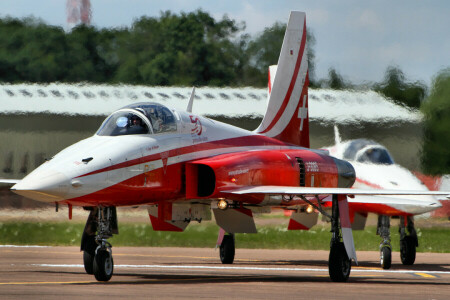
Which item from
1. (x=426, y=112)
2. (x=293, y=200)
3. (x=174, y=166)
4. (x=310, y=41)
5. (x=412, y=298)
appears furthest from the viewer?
(x=310, y=41)

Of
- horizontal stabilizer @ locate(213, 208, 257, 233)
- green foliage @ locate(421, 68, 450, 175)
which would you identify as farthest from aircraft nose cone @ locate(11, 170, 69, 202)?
green foliage @ locate(421, 68, 450, 175)

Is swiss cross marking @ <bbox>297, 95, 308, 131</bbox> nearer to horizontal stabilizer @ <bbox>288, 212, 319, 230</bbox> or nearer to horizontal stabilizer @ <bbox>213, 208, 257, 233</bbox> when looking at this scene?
horizontal stabilizer @ <bbox>288, 212, 319, 230</bbox>

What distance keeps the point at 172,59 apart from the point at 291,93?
24.6ft

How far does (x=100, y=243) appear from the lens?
1331cm

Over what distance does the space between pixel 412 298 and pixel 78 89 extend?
489 inches

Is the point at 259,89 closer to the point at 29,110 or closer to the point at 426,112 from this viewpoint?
the point at 426,112

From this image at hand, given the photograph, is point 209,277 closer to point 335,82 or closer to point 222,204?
point 222,204

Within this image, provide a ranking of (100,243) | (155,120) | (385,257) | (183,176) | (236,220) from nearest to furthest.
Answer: (100,243) → (155,120) → (183,176) → (236,220) → (385,257)

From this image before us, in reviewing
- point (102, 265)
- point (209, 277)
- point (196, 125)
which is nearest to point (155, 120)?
point (196, 125)

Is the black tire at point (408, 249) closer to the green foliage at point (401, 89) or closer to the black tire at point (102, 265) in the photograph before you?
the green foliage at point (401, 89)

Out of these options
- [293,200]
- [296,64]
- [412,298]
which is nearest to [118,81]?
[296,64]

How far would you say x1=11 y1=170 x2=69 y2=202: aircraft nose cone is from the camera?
12.2 metres

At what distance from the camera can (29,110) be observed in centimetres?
2248

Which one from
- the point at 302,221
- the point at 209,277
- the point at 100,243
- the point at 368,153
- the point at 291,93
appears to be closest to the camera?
the point at 100,243
